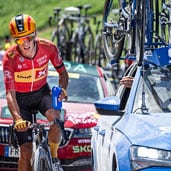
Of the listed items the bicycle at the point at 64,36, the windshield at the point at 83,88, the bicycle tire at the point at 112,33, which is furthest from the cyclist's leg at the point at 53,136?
the bicycle at the point at 64,36

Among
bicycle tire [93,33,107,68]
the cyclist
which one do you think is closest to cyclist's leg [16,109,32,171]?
the cyclist

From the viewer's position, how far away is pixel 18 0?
161ft

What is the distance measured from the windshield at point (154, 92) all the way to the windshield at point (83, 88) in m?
3.65

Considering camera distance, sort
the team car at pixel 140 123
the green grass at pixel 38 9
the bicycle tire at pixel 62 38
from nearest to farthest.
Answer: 1. the team car at pixel 140 123
2. the bicycle tire at pixel 62 38
3. the green grass at pixel 38 9

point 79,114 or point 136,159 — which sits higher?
point 136,159

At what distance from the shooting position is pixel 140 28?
8844 millimetres

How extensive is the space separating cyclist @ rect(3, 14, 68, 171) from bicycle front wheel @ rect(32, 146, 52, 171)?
21cm

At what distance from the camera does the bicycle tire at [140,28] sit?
8.02 m

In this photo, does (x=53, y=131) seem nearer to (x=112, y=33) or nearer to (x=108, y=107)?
(x=108, y=107)

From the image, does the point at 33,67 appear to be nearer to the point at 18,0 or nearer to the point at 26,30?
the point at 26,30

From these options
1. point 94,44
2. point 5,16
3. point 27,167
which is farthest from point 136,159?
point 5,16

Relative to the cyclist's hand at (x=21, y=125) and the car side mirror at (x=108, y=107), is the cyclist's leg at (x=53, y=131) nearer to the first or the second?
the cyclist's hand at (x=21, y=125)

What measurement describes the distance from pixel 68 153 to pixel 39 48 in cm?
193

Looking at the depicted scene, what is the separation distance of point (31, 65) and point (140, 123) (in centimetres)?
218
